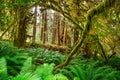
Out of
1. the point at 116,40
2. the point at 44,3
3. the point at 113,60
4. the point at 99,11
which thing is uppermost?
the point at 44,3

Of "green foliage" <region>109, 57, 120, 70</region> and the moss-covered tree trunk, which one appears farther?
the moss-covered tree trunk

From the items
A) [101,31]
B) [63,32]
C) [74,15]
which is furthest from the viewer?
[63,32]

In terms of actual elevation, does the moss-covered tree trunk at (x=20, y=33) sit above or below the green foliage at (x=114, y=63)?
above

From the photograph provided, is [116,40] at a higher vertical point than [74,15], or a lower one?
lower

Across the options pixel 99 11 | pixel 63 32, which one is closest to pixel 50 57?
pixel 99 11

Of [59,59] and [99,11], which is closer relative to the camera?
[99,11]

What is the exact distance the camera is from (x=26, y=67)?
5379mm

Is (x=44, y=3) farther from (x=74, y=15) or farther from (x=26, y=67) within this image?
(x=26, y=67)

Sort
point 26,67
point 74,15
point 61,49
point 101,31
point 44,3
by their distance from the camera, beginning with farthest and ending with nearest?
point 61,49, point 74,15, point 44,3, point 101,31, point 26,67

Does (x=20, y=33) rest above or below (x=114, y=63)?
above

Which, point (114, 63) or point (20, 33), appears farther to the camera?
point (20, 33)

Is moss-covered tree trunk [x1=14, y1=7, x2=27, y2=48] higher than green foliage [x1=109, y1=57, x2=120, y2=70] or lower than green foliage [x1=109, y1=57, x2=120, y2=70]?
higher

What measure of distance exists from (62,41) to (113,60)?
7715 mm

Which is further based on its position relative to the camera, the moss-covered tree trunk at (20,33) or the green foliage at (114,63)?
the moss-covered tree trunk at (20,33)
